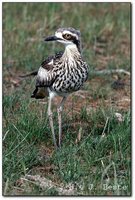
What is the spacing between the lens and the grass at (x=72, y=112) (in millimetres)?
4969

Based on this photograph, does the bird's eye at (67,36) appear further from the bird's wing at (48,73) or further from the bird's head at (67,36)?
the bird's wing at (48,73)

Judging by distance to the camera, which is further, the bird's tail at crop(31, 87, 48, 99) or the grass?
the bird's tail at crop(31, 87, 48, 99)

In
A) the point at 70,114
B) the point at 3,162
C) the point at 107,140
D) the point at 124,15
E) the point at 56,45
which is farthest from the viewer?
the point at 124,15

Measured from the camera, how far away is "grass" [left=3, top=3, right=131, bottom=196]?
497cm

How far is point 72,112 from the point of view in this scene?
6.08 meters

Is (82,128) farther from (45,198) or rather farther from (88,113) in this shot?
(45,198)

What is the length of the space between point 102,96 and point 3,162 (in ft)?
5.86

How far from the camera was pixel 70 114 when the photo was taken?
6.22 m

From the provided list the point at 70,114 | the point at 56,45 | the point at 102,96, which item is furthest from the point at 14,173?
the point at 56,45

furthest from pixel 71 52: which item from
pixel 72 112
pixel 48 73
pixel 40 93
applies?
pixel 72 112

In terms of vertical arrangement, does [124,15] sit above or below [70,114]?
above

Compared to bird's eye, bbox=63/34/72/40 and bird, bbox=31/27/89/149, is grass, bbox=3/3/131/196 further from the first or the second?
bird's eye, bbox=63/34/72/40

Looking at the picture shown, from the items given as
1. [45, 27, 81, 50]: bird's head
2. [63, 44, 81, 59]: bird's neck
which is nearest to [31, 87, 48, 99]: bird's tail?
[63, 44, 81, 59]: bird's neck

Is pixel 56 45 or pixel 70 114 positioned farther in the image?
pixel 56 45
